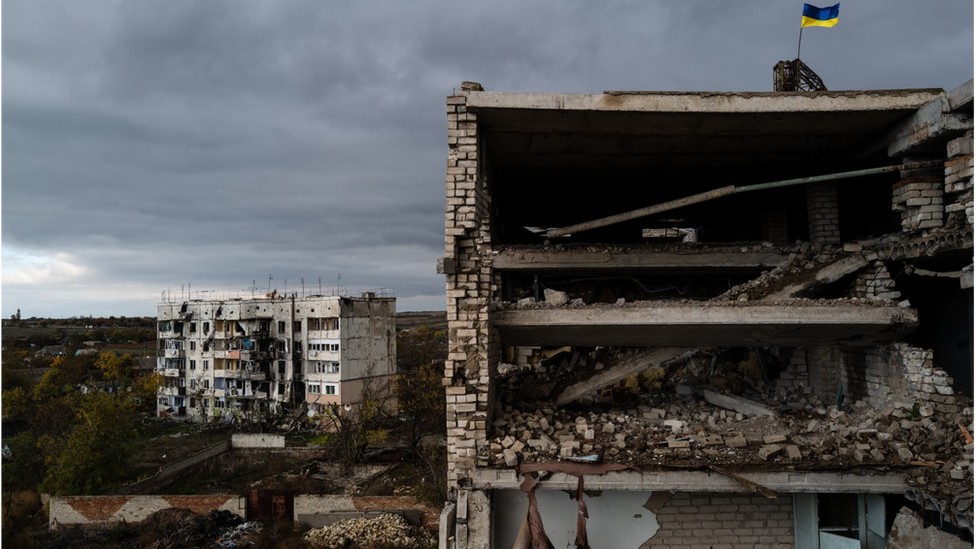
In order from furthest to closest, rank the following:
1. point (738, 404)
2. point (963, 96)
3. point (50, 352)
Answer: point (50, 352), point (738, 404), point (963, 96)

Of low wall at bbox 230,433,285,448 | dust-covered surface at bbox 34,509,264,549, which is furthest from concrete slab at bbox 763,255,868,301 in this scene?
low wall at bbox 230,433,285,448

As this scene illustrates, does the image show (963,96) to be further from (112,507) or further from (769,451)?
(112,507)

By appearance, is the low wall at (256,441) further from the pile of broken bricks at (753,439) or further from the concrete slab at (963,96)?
the concrete slab at (963,96)

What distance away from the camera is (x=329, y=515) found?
61.1 ft

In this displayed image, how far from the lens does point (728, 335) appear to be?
1024 centimetres

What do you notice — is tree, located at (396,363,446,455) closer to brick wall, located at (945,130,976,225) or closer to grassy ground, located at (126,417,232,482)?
grassy ground, located at (126,417,232,482)

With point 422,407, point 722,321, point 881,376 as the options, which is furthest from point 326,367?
point 881,376

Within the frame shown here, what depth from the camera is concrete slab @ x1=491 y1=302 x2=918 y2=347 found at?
9148mm

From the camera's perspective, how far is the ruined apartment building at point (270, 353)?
3656 cm

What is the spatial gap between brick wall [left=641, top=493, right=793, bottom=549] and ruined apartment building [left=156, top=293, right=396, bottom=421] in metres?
28.1

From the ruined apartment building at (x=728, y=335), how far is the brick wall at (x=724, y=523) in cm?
4

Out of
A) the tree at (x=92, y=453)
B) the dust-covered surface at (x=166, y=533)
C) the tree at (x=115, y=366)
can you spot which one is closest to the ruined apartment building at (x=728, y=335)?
the dust-covered surface at (x=166, y=533)

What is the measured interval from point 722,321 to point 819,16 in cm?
591

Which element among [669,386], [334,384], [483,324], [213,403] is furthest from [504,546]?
[213,403]
